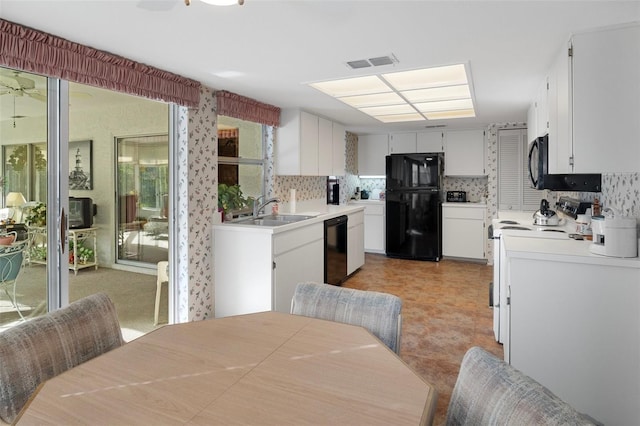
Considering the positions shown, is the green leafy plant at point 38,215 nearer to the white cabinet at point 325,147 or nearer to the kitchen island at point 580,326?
the kitchen island at point 580,326

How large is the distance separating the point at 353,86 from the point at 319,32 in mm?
1275

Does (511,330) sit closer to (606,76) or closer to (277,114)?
(606,76)

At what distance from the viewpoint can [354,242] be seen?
5211mm

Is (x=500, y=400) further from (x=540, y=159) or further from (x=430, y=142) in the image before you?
(x=430, y=142)

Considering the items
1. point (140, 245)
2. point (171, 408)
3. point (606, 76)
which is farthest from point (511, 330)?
point (140, 245)

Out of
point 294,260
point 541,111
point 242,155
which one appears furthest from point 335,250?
point 541,111

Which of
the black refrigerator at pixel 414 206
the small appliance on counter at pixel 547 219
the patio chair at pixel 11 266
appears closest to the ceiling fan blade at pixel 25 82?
the patio chair at pixel 11 266

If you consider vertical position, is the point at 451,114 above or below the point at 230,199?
above

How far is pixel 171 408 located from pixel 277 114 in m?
3.68

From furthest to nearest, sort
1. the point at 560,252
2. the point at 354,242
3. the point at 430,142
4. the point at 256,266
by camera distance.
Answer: the point at 430,142
the point at 354,242
the point at 256,266
the point at 560,252

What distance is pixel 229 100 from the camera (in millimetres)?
3514

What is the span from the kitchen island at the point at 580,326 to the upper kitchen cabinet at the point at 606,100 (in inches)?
20.5

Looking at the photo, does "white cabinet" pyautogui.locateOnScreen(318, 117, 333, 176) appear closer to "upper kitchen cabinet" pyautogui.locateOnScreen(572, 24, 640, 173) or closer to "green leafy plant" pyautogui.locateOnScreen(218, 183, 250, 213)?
"green leafy plant" pyautogui.locateOnScreen(218, 183, 250, 213)

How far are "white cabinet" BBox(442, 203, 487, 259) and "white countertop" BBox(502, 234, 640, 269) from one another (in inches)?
135
